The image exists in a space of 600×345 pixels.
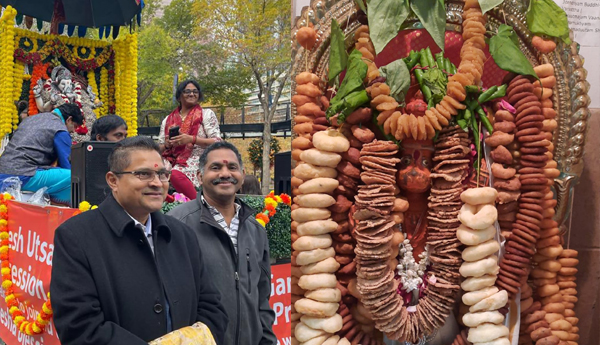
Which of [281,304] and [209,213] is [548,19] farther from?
[281,304]

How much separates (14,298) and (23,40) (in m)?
3.42

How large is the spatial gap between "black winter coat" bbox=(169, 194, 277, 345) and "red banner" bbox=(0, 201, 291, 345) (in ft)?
3.63

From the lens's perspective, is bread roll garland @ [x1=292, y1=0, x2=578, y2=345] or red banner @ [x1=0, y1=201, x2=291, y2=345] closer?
bread roll garland @ [x1=292, y1=0, x2=578, y2=345]

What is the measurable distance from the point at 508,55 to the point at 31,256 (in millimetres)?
3484

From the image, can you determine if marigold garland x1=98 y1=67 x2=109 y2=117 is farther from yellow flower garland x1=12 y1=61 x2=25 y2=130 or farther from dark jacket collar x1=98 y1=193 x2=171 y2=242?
dark jacket collar x1=98 y1=193 x2=171 y2=242

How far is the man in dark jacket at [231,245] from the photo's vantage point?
271 centimetres

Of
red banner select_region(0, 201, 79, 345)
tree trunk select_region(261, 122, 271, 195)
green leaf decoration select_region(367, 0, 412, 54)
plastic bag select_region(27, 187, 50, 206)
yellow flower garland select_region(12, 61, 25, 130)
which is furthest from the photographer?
tree trunk select_region(261, 122, 271, 195)

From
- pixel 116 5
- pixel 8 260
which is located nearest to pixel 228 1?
pixel 116 5

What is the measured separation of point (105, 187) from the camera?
389 cm

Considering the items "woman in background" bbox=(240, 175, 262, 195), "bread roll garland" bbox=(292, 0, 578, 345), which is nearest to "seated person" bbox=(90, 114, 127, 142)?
"woman in background" bbox=(240, 175, 262, 195)

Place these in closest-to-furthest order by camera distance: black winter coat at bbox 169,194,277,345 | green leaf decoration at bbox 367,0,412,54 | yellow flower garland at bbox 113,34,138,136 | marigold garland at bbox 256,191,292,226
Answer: green leaf decoration at bbox 367,0,412,54
black winter coat at bbox 169,194,277,345
marigold garland at bbox 256,191,292,226
yellow flower garland at bbox 113,34,138,136

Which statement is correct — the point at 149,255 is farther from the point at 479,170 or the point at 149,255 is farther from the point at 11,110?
the point at 11,110

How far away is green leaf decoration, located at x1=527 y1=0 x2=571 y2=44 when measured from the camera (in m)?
2.42

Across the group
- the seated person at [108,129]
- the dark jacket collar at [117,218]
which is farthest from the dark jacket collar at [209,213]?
the seated person at [108,129]
